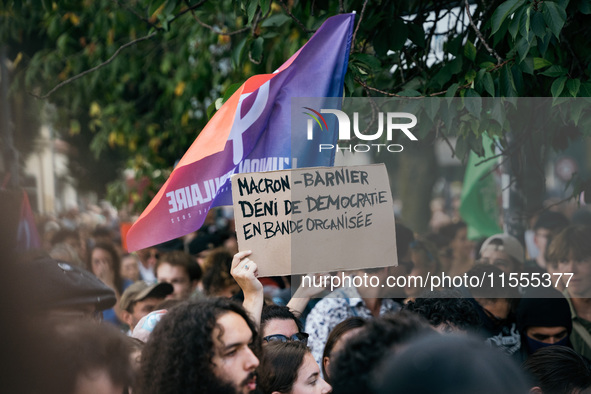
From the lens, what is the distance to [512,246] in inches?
162

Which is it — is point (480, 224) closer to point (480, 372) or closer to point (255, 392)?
point (255, 392)

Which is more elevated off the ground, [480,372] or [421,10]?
[421,10]

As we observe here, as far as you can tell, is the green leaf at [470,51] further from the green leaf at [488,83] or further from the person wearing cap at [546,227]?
the person wearing cap at [546,227]

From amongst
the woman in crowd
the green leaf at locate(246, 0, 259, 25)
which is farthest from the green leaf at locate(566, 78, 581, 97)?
the woman in crowd

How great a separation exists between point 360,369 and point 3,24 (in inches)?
342

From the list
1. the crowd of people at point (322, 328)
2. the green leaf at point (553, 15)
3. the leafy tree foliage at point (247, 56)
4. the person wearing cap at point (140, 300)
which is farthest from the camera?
the person wearing cap at point (140, 300)

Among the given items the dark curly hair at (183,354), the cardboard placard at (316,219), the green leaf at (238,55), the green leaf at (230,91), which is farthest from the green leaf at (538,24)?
the dark curly hair at (183,354)

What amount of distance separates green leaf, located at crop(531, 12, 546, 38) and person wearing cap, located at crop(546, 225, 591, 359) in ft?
4.18

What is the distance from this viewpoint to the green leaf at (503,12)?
329cm

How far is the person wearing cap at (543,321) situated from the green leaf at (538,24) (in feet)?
4.13

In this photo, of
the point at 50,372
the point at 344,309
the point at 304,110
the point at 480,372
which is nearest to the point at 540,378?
the point at 344,309

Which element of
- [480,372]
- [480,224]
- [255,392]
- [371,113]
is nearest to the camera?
[480,372]

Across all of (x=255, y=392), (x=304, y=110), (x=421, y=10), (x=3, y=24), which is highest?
(x=3, y=24)

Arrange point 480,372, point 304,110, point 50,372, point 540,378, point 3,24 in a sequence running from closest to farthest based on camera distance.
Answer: point 480,372 → point 50,372 → point 540,378 → point 304,110 → point 3,24
